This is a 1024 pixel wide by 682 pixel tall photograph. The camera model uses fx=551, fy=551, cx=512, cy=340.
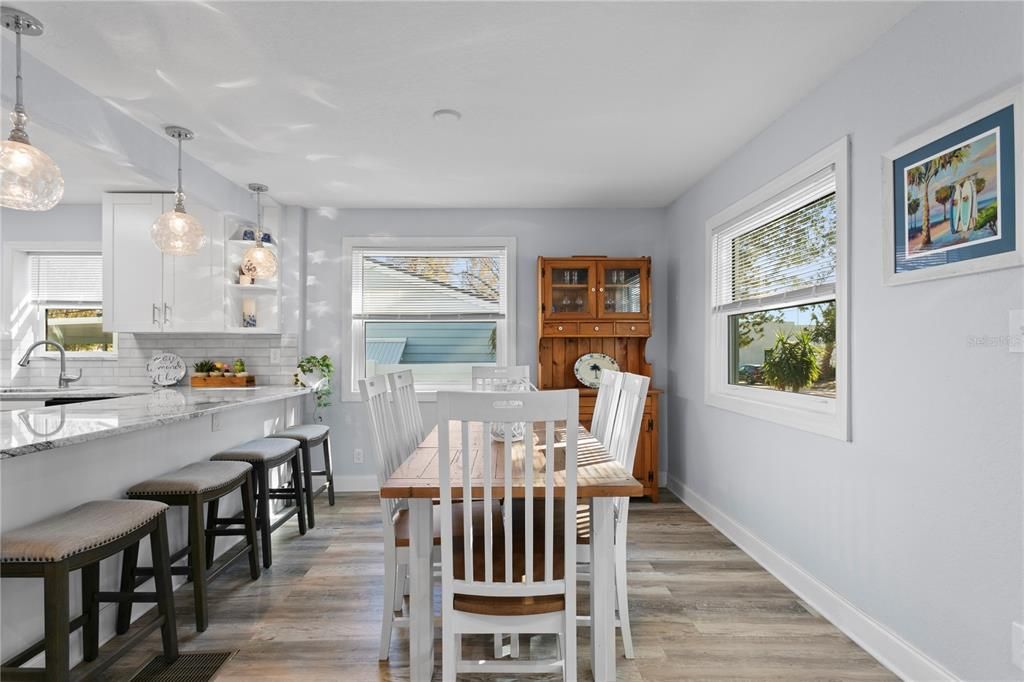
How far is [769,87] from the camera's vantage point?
8.58 feet

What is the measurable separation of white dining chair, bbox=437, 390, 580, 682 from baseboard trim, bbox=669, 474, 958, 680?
131 cm

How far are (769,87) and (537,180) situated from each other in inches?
68.5

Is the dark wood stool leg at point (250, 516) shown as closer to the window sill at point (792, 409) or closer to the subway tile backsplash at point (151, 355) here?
the subway tile backsplash at point (151, 355)

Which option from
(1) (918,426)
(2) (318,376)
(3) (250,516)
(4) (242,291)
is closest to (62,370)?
(4) (242,291)

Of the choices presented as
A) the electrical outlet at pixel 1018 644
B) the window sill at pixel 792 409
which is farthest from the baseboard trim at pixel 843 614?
the window sill at pixel 792 409

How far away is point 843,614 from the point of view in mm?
2391

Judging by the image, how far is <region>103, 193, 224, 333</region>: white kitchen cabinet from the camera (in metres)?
4.30

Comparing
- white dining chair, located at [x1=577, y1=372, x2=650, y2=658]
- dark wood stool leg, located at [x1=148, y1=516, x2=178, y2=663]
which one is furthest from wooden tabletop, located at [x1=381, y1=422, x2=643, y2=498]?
dark wood stool leg, located at [x1=148, y1=516, x2=178, y2=663]

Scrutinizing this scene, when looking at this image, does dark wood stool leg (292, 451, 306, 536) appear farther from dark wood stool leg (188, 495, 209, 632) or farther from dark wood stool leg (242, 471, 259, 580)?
dark wood stool leg (188, 495, 209, 632)

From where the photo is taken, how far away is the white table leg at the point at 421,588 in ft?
6.00

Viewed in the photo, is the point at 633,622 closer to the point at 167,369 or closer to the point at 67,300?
the point at 167,369

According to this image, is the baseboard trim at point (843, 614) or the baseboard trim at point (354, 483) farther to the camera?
the baseboard trim at point (354, 483)

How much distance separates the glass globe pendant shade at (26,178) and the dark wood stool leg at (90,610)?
4.42ft

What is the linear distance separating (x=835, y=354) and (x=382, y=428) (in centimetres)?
211
